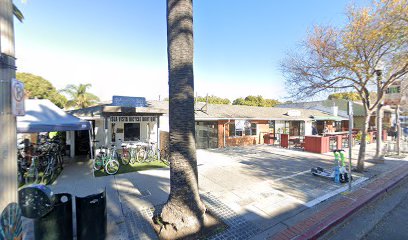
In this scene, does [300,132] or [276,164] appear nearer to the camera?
[276,164]

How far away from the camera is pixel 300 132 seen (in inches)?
886

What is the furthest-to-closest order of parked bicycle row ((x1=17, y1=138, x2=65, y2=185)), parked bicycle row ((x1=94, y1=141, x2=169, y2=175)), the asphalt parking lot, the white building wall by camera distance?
the white building wall
parked bicycle row ((x1=94, y1=141, x2=169, y2=175))
parked bicycle row ((x1=17, y1=138, x2=65, y2=185))
the asphalt parking lot

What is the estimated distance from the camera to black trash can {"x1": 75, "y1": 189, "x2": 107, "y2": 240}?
345 cm

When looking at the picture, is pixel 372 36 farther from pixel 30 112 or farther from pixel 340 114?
pixel 340 114

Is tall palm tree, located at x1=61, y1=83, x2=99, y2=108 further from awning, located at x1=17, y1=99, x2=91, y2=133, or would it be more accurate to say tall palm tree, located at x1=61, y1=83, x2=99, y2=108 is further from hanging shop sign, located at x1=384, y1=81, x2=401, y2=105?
hanging shop sign, located at x1=384, y1=81, x2=401, y2=105

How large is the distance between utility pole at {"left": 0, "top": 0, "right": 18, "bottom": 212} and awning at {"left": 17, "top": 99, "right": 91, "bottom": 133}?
5.20 meters

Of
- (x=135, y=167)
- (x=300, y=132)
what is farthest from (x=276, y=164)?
(x=300, y=132)

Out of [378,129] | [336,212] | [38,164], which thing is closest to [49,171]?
[38,164]

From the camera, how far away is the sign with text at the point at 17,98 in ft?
7.68

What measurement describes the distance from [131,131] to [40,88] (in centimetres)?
2790

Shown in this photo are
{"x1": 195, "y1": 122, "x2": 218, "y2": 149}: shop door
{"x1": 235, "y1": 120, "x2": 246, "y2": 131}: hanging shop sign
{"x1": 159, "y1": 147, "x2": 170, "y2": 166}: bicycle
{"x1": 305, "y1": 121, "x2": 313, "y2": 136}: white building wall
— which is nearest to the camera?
{"x1": 159, "y1": 147, "x2": 170, "y2": 166}: bicycle

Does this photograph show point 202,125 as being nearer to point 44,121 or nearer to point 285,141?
point 285,141

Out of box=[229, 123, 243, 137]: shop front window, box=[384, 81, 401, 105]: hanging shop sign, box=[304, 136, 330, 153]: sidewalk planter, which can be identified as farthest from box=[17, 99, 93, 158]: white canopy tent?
box=[384, 81, 401, 105]: hanging shop sign

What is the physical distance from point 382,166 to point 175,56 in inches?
452
